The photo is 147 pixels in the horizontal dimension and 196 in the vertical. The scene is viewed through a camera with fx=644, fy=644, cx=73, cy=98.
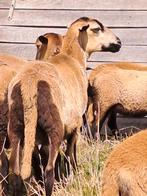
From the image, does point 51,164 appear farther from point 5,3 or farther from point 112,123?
point 5,3

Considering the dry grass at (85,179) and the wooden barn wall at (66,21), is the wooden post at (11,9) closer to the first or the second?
the wooden barn wall at (66,21)

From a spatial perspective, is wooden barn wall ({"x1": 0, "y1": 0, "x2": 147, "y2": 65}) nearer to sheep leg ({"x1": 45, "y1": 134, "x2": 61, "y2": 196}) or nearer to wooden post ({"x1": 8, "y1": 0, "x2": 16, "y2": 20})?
wooden post ({"x1": 8, "y1": 0, "x2": 16, "y2": 20})

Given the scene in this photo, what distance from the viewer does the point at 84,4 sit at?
13.1 metres

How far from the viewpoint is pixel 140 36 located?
1266 cm

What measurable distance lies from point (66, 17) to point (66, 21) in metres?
0.08

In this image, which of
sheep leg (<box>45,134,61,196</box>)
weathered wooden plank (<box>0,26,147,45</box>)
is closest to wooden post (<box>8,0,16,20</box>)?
weathered wooden plank (<box>0,26,147,45</box>)

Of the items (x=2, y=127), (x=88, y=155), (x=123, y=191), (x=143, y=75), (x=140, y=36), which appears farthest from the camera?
(x=140, y=36)

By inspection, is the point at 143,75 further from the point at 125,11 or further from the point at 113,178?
the point at 113,178

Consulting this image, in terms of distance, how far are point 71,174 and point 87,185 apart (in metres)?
0.57

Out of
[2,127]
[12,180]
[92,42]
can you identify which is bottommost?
[12,180]

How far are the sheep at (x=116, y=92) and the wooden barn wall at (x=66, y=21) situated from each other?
1.29 metres

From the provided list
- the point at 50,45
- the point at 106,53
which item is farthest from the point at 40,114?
the point at 106,53

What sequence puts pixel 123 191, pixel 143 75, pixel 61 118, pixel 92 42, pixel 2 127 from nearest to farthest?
1. pixel 123 191
2. pixel 61 118
3. pixel 2 127
4. pixel 92 42
5. pixel 143 75

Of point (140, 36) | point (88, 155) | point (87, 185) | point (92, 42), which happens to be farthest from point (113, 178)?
point (140, 36)
